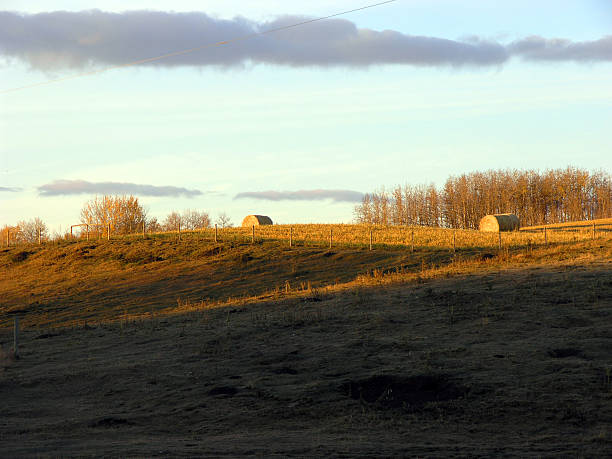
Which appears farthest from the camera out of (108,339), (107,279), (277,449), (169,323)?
(107,279)

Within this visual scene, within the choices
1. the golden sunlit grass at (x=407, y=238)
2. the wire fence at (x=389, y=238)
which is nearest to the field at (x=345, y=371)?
the wire fence at (x=389, y=238)

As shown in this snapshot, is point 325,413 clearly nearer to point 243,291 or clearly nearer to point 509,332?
point 509,332

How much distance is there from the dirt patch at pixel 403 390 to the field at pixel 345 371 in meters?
0.06

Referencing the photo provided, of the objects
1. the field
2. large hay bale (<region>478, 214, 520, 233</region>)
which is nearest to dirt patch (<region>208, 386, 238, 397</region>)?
the field

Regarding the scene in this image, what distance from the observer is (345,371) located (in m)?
17.9

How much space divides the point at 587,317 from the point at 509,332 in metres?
2.95

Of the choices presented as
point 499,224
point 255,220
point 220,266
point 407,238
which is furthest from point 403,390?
point 255,220

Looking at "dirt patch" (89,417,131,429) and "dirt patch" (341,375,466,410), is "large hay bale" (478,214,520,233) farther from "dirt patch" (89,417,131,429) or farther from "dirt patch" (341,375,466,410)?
"dirt patch" (89,417,131,429)

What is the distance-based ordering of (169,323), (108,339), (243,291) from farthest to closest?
1. (243,291)
2. (169,323)
3. (108,339)

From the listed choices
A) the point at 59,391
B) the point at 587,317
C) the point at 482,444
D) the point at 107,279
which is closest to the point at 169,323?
the point at 59,391

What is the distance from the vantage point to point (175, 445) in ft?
39.0

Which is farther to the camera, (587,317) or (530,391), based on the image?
(587,317)

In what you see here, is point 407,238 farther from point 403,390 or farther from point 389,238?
point 403,390

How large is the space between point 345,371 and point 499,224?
190 feet
